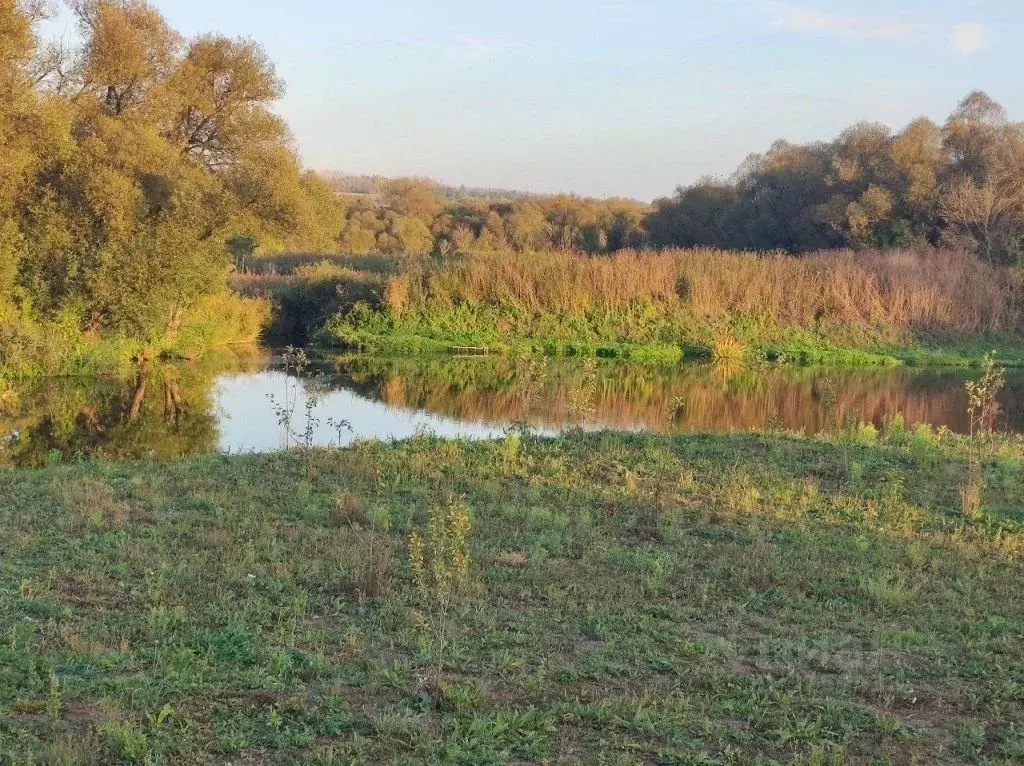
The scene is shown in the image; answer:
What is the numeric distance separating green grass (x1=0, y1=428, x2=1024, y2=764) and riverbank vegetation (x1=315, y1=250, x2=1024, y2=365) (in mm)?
19863

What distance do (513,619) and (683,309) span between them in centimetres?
2623

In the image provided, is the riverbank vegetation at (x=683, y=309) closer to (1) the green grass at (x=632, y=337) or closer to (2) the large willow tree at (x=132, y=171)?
(1) the green grass at (x=632, y=337)

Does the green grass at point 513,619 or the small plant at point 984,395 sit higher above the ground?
the small plant at point 984,395

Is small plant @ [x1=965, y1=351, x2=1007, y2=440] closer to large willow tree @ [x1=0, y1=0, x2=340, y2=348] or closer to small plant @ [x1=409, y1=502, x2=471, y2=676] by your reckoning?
small plant @ [x1=409, y1=502, x2=471, y2=676]

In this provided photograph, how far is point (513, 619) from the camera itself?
5461mm

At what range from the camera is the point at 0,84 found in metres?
18.6

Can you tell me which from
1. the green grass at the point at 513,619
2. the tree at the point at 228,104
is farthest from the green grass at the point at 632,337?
the green grass at the point at 513,619

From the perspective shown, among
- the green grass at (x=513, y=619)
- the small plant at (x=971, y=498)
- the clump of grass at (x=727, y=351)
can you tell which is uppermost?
the clump of grass at (x=727, y=351)

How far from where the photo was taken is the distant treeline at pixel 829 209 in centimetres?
3775

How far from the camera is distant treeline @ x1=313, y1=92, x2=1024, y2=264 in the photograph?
124ft

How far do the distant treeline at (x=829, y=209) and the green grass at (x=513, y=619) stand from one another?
914 inches

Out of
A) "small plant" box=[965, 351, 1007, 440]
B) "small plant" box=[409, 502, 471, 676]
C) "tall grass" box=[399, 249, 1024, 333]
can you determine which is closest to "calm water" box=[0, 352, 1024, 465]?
"small plant" box=[965, 351, 1007, 440]

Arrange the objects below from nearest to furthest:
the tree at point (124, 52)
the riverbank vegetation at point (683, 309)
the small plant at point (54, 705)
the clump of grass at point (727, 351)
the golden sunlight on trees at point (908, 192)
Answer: the small plant at point (54, 705) < the tree at point (124, 52) < the clump of grass at point (727, 351) < the riverbank vegetation at point (683, 309) < the golden sunlight on trees at point (908, 192)

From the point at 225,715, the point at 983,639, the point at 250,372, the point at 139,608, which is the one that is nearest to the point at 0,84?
the point at 250,372
